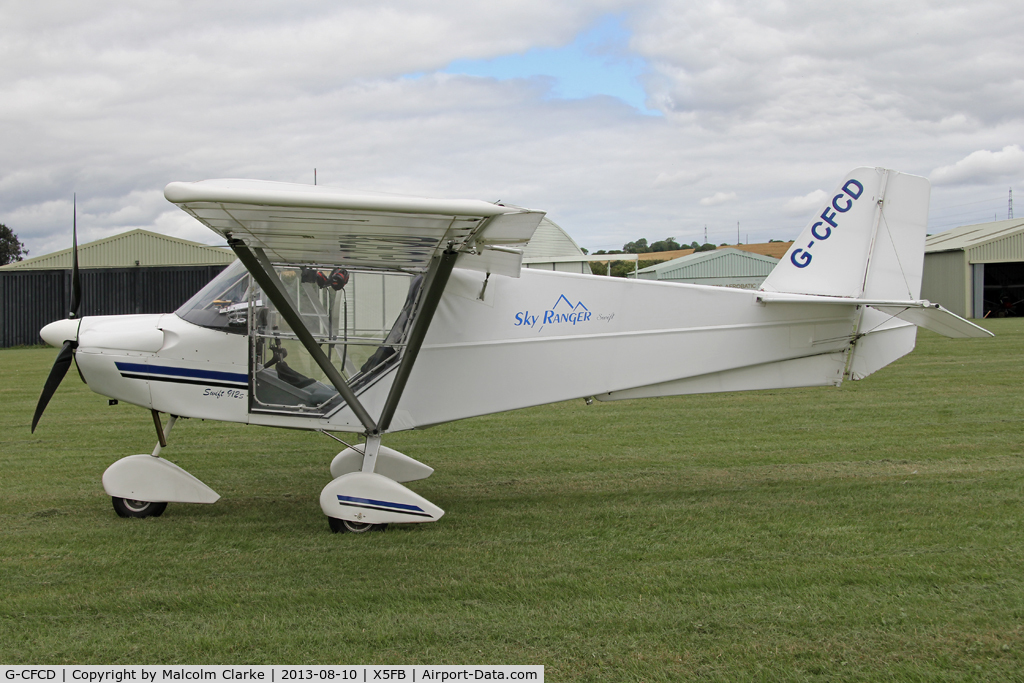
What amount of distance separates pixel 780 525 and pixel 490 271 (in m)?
2.83

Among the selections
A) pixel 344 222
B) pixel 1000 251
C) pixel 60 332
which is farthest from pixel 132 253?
pixel 1000 251

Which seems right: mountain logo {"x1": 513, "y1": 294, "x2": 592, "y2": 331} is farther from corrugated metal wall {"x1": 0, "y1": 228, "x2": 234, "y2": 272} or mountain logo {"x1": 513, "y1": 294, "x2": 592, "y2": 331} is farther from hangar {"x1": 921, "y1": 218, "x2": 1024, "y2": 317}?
hangar {"x1": 921, "y1": 218, "x2": 1024, "y2": 317}

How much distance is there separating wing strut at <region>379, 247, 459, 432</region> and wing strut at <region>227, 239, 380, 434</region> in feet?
0.66

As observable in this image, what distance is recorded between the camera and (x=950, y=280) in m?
42.1

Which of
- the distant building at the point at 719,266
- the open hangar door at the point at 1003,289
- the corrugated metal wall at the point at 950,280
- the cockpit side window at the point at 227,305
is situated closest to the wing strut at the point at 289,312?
the cockpit side window at the point at 227,305

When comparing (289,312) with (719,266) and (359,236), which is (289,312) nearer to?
(359,236)

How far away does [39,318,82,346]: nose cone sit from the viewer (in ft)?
19.0

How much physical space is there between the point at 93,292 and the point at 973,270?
43.5 metres

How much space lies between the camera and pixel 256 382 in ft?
18.7

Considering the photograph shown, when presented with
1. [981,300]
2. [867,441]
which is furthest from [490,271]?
[981,300]

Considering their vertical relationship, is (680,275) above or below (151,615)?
above

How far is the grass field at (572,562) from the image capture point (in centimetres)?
354

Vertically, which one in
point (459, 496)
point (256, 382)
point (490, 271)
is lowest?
point (459, 496)

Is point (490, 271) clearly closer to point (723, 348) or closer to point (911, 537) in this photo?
point (723, 348)
